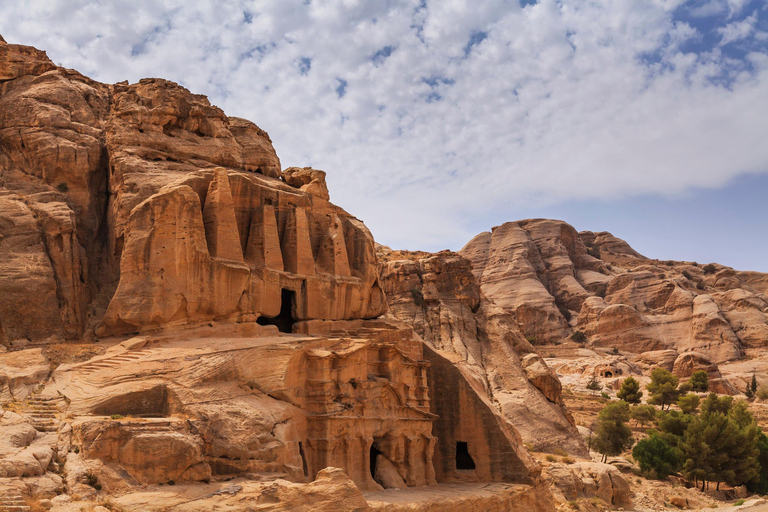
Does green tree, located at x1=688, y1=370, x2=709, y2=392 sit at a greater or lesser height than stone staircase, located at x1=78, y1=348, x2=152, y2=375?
lesser

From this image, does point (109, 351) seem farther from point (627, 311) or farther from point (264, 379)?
point (627, 311)

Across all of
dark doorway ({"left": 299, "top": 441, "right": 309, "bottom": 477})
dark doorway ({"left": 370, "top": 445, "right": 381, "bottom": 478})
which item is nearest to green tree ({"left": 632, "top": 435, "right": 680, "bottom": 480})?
dark doorway ({"left": 370, "top": 445, "right": 381, "bottom": 478})

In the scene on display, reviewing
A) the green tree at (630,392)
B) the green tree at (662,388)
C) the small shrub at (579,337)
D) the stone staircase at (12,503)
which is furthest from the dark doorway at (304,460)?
the small shrub at (579,337)

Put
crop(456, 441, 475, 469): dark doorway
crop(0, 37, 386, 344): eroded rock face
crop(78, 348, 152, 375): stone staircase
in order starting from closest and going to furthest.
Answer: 1. crop(78, 348, 152, 375): stone staircase
2. crop(0, 37, 386, 344): eroded rock face
3. crop(456, 441, 475, 469): dark doorway

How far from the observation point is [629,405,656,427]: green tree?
64.6 m

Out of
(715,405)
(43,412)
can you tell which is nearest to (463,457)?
(43,412)

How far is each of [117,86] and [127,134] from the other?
15.9 feet

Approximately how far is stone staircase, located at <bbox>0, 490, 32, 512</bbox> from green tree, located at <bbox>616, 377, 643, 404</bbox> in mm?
63022

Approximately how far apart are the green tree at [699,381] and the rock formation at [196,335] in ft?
149

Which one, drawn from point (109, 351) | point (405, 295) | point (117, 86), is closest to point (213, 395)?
point (109, 351)

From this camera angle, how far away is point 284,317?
3784cm

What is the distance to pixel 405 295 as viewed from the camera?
207 ft

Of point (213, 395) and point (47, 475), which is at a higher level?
point (213, 395)

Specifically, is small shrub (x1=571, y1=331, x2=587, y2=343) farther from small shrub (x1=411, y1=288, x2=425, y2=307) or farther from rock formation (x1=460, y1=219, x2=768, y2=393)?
small shrub (x1=411, y1=288, x2=425, y2=307)
